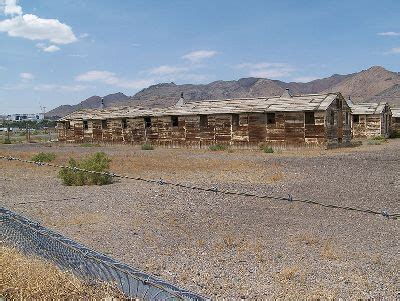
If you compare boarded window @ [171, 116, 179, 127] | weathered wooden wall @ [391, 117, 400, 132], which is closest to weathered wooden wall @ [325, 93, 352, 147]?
boarded window @ [171, 116, 179, 127]

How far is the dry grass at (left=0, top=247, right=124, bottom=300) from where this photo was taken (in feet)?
14.4

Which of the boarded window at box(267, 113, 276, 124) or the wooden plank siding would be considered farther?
the boarded window at box(267, 113, 276, 124)

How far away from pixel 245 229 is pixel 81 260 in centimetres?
390

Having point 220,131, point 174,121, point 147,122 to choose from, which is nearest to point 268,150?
point 220,131

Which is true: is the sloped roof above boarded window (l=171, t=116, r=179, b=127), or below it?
above

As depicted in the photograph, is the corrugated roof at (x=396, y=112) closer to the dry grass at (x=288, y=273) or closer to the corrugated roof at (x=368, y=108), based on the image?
the corrugated roof at (x=368, y=108)

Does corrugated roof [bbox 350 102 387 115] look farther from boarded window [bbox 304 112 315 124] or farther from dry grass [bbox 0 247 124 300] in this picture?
dry grass [bbox 0 247 124 300]

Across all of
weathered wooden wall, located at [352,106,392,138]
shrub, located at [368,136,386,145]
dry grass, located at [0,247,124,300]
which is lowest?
shrub, located at [368,136,386,145]

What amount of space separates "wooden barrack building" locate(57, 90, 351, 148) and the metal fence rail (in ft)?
78.0

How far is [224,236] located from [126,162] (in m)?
14.2

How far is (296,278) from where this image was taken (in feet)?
18.5

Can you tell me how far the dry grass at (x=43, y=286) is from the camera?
173 inches

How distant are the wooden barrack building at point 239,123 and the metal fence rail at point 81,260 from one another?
23770 mm

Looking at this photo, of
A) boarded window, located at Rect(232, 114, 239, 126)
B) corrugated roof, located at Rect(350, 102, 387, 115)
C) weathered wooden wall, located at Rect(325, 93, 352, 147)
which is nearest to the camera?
weathered wooden wall, located at Rect(325, 93, 352, 147)
